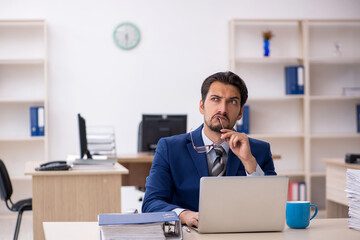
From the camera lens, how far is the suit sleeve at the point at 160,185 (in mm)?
2006

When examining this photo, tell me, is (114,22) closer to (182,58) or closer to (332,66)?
(182,58)

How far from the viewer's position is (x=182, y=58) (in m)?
6.00

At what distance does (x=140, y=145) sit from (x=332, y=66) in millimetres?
2746

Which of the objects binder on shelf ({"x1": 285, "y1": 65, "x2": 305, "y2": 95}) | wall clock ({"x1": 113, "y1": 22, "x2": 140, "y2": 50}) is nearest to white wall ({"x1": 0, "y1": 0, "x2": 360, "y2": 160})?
wall clock ({"x1": 113, "y1": 22, "x2": 140, "y2": 50})

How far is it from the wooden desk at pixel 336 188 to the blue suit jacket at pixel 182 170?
91.9 inches

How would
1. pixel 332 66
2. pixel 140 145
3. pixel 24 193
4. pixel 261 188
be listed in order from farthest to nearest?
pixel 332 66 < pixel 24 193 < pixel 140 145 < pixel 261 188

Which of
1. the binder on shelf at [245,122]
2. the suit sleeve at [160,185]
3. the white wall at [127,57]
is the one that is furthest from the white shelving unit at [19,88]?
the suit sleeve at [160,185]

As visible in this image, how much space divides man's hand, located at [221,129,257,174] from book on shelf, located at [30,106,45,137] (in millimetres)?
3929

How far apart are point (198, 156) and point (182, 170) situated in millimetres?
89

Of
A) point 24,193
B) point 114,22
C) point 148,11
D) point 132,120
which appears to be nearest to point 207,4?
point 148,11

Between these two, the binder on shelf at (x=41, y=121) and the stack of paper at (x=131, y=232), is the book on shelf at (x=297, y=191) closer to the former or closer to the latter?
the binder on shelf at (x=41, y=121)

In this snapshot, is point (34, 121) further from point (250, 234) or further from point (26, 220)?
point (250, 234)

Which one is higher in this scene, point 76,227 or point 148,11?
point 148,11

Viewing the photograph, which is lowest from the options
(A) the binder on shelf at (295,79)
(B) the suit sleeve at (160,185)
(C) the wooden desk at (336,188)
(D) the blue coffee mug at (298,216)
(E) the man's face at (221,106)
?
(C) the wooden desk at (336,188)
